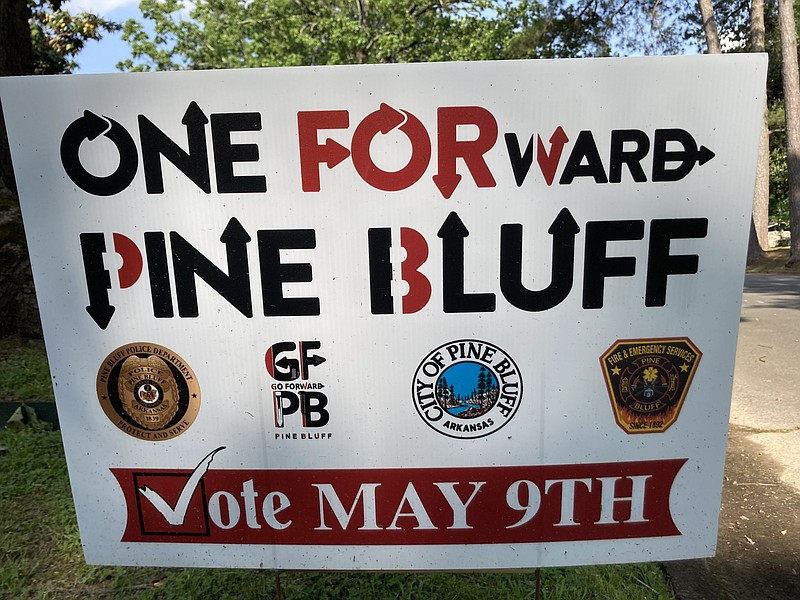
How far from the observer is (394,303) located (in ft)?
5.16

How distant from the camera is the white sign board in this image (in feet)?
4.87

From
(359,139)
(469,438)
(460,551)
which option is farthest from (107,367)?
(460,551)

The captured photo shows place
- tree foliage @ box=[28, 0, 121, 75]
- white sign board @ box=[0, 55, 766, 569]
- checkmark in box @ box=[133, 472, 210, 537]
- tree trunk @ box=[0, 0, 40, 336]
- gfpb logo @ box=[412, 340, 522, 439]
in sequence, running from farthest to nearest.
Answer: tree foliage @ box=[28, 0, 121, 75] < tree trunk @ box=[0, 0, 40, 336] < checkmark in box @ box=[133, 472, 210, 537] < gfpb logo @ box=[412, 340, 522, 439] < white sign board @ box=[0, 55, 766, 569]

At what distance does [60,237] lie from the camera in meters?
1.56

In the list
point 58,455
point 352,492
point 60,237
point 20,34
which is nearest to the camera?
point 60,237

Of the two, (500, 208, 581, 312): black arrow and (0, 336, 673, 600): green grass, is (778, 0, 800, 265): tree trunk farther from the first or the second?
(500, 208, 581, 312): black arrow

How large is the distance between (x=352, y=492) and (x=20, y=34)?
5686 mm

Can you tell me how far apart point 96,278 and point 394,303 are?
2.92 ft

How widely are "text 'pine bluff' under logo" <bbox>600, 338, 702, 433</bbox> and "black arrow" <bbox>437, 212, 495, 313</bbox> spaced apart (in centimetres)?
42

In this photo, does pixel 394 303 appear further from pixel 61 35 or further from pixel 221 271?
pixel 61 35

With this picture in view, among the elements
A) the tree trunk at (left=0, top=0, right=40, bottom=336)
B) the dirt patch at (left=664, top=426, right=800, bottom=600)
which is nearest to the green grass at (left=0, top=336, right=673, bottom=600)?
the dirt patch at (left=664, top=426, right=800, bottom=600)

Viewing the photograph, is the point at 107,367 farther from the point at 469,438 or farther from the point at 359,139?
the point at 469,438

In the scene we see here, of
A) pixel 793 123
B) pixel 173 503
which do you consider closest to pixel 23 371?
pixel 173 503

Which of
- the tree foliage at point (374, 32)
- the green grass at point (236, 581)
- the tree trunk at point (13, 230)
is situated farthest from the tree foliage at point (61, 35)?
the green grass at point (236, 581)
